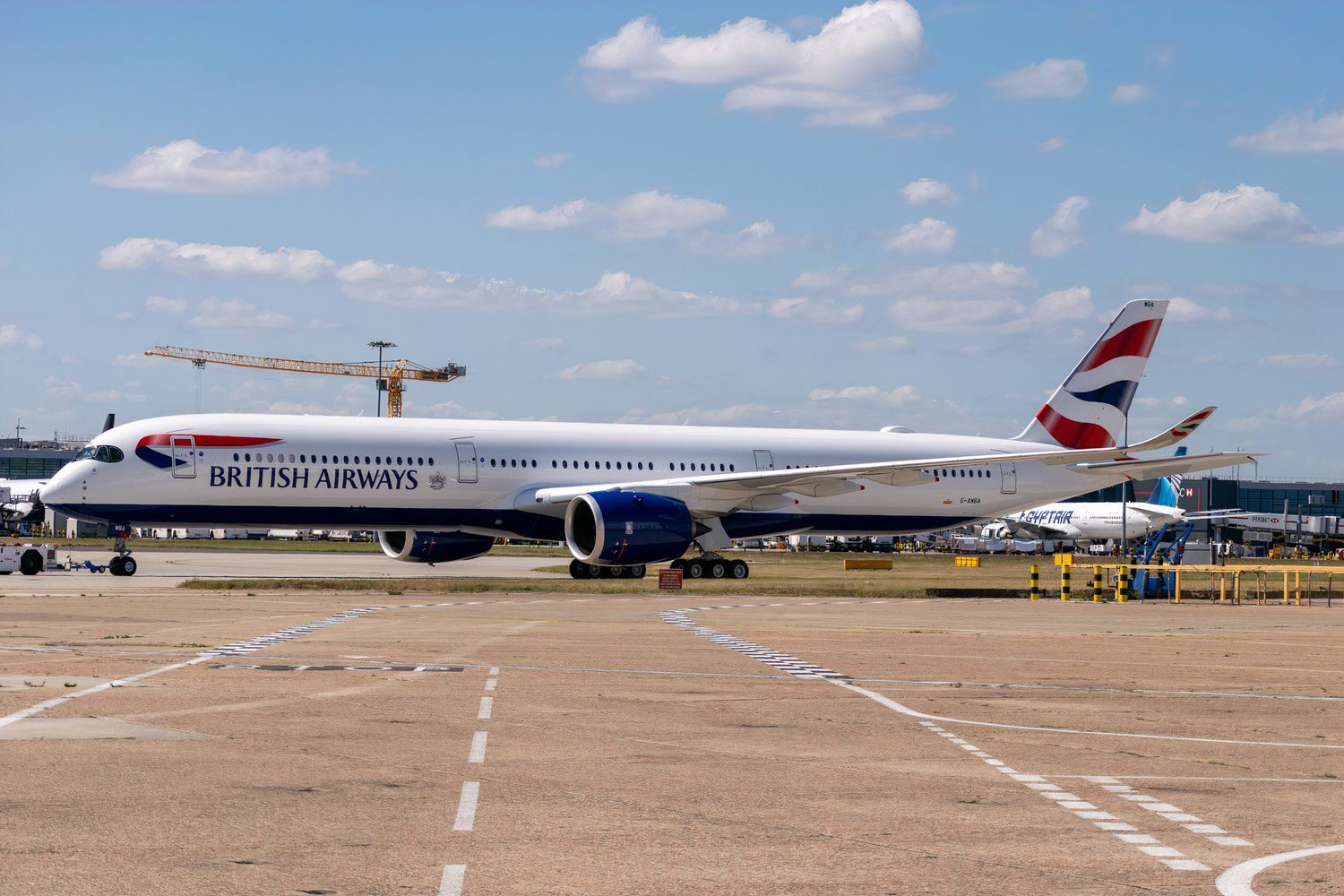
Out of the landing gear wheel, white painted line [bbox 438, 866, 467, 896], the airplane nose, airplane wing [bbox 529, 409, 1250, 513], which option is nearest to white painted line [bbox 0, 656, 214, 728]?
white painted line [bbox 438, 866, 467, 896]

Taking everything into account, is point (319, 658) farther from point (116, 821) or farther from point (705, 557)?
point (705, 557)

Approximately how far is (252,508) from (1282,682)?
29.6 metres

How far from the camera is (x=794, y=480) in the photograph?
45469mm

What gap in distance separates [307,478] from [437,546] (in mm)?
6254

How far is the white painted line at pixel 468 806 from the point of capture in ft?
28.5

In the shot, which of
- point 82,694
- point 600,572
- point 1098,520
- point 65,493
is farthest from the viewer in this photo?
point 1098,520

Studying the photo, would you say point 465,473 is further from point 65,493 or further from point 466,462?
point 65,493

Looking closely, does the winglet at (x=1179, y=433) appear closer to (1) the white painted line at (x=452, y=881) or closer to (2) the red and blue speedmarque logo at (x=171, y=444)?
(2) the red and blue speedmarque logo at (x=171, y=444)

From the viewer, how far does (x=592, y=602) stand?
3484 cm

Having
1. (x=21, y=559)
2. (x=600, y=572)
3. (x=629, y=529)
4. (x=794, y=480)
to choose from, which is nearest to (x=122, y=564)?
(x=21, y=559)

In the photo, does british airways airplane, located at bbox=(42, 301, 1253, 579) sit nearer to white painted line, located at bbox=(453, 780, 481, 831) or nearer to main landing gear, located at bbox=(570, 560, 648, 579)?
main landing gear, located at bbox=(570, 560, 648, 579)

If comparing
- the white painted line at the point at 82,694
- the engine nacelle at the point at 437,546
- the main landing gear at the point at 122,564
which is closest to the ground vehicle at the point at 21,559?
the main landing gear at the point at 122,564

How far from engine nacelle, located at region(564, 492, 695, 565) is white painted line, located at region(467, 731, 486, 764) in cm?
2952

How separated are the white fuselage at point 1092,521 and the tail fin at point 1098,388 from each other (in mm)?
65692
